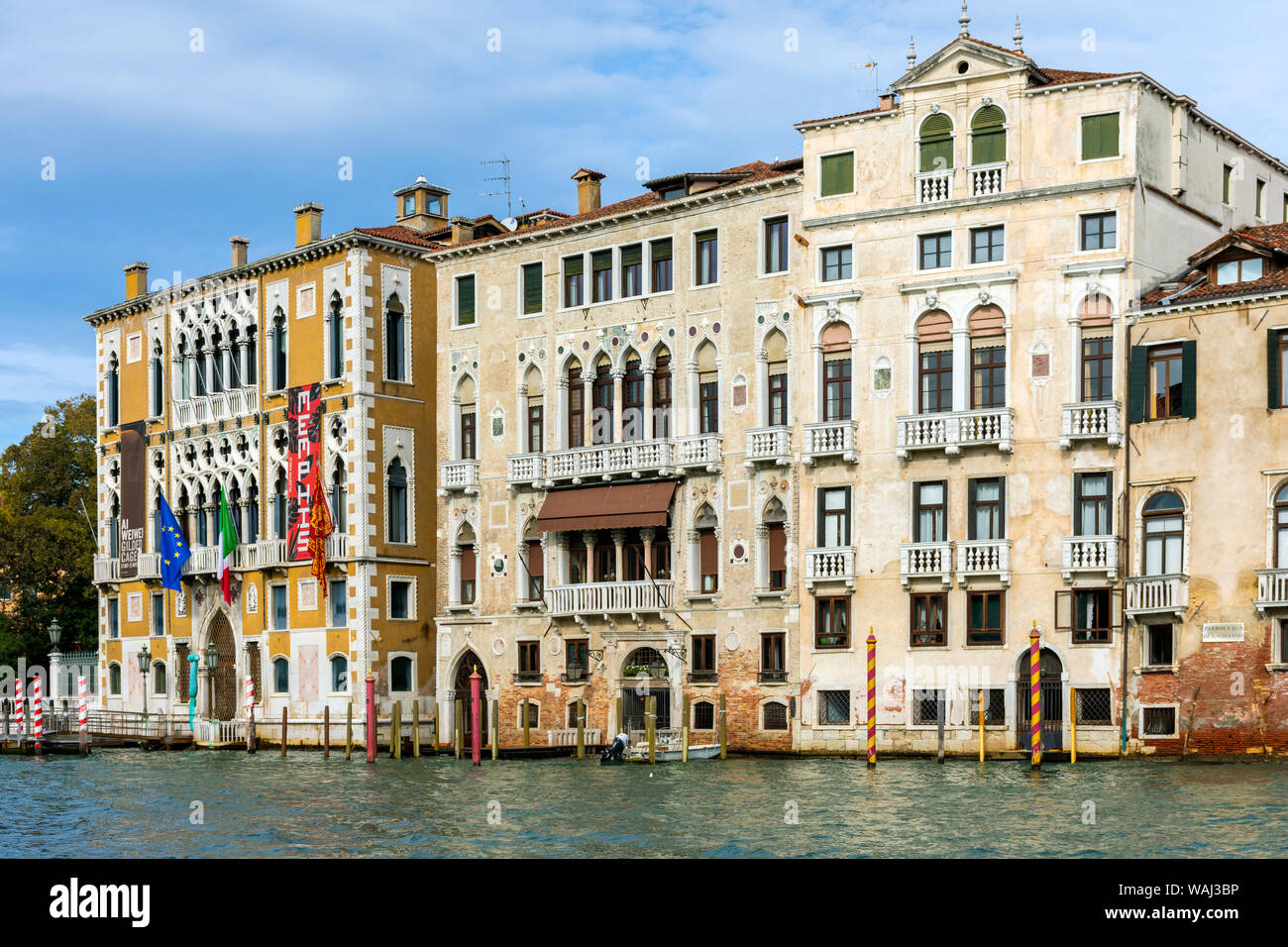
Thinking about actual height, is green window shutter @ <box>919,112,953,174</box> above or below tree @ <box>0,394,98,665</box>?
above

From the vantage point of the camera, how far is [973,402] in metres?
34.8

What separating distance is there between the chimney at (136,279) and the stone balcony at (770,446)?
24.2 metres

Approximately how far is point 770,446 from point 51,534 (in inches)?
1213

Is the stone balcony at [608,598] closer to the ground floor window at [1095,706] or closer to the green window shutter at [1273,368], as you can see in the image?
the ground floor window at [1095,706]

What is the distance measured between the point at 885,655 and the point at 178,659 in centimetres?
2326

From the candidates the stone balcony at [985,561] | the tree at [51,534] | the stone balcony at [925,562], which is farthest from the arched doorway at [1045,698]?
the tree at [51,534]

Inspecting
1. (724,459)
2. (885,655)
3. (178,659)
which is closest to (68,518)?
(178,659)

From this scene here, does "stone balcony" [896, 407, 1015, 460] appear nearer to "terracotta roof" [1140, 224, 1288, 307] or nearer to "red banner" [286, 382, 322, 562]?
"terracotta roof" [1140, 224, 1288, 307]

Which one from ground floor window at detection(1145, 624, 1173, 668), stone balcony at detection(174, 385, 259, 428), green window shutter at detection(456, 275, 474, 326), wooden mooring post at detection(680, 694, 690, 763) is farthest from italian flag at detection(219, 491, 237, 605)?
ground floor window at detection(1145, 624, 1173, 668)

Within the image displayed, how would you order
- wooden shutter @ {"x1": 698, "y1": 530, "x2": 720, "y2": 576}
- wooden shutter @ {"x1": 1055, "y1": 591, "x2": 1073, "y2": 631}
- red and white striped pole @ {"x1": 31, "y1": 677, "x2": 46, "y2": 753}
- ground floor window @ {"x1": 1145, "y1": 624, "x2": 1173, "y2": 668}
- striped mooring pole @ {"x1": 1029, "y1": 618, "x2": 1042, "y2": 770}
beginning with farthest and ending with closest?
1. red and white striped pole @ {"x1": 31, "y1": 677, "x2": 46, "y2": 753}
2. wooden shutter @ {"x1": 698, "y1": 530, "x2": 720, "y2": 576}
3. wooden shutter @ {"x1": 1055, "y1": 591, "x2": 1073, "y2": 631}
4. ground floor window @ {"x1": 1145, "y1": 624, "x2": 1173, "y2": 668}
5. striped mooring pole @ {"x1": 1029, "y1": 618, "x2": 1042, "y2": 770}

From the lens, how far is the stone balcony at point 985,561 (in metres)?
33.9

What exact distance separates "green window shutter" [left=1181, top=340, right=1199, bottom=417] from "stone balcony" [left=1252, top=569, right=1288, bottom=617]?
3.30m

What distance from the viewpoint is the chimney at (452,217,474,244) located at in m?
44.9
